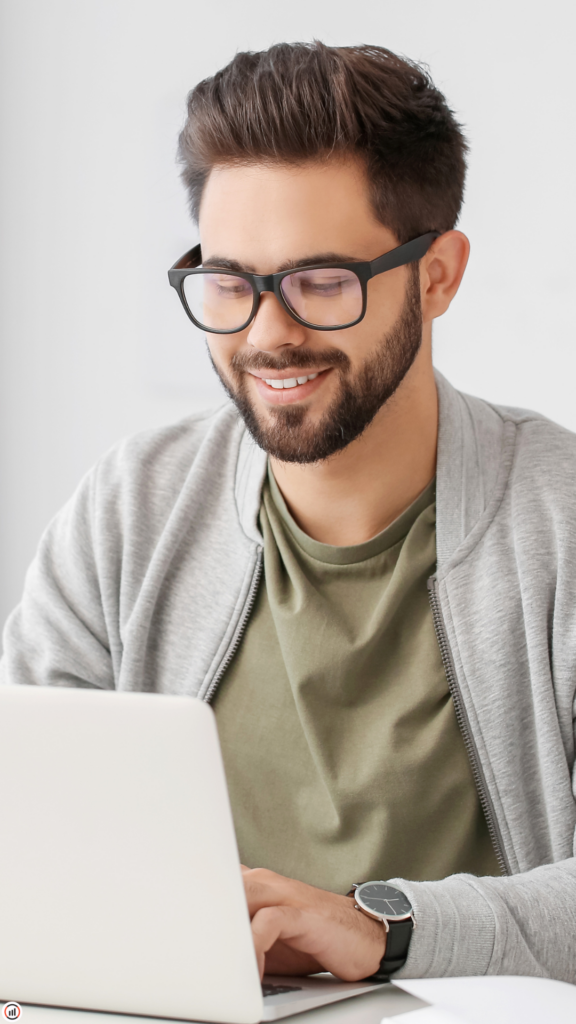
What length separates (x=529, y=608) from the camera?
117cm

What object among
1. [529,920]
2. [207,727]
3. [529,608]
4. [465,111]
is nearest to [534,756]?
[529,608]

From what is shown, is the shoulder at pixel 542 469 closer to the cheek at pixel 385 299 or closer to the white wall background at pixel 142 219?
the cheek at pixel 385 299

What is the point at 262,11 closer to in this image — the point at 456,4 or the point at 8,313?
the point at 456,4

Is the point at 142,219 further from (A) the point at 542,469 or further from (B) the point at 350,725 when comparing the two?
(B) the point at 350,725

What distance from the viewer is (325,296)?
1.16m

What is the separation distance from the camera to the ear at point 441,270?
51.6 inches

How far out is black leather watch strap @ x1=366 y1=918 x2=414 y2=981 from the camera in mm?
808

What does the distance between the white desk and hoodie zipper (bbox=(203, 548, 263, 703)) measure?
22.5 inches

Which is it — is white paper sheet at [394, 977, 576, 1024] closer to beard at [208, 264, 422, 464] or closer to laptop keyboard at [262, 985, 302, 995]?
laptop keyboard at [262, 985, 302, 995]

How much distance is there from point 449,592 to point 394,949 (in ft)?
1.63

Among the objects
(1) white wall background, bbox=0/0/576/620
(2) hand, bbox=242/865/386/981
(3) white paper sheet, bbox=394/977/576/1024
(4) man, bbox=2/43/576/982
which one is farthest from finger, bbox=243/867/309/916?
(1) white wall background, bbox=0/0/576/620

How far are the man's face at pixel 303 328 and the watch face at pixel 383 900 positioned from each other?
575mm

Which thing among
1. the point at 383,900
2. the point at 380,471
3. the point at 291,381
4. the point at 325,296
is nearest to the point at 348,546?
the point at 380,471

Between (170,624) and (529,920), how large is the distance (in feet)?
2.12
